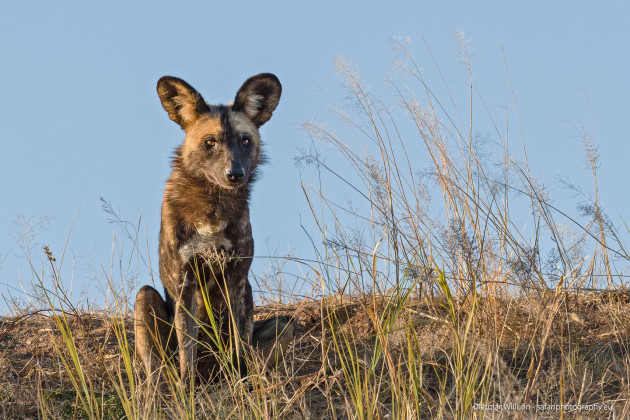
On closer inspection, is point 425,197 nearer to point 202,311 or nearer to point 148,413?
point 202,311

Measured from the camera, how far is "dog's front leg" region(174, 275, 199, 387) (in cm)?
474

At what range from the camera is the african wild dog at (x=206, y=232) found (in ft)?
16.1

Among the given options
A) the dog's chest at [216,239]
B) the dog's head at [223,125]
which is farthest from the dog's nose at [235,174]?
the dog's chest at [216,239]

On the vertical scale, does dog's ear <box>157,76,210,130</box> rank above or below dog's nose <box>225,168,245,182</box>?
above

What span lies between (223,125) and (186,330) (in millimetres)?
1560

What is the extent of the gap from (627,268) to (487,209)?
1.47 meters

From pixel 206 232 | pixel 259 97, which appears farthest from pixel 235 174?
pixel 259 97

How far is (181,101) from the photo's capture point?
18.1ft

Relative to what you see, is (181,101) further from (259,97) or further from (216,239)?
(216,239)

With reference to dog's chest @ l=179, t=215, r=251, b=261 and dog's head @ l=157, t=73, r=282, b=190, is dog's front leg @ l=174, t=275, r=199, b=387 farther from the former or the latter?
dog's head @ l=157, t=73, r=282, b=190

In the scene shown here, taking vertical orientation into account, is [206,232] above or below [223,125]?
below

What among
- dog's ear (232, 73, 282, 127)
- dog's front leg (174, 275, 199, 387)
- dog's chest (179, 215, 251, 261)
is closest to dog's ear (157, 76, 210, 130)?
dog's ear (232, 73, 282, 127)

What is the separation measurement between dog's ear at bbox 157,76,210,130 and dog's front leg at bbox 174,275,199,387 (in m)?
1.36

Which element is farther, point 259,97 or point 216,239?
point 259,97
